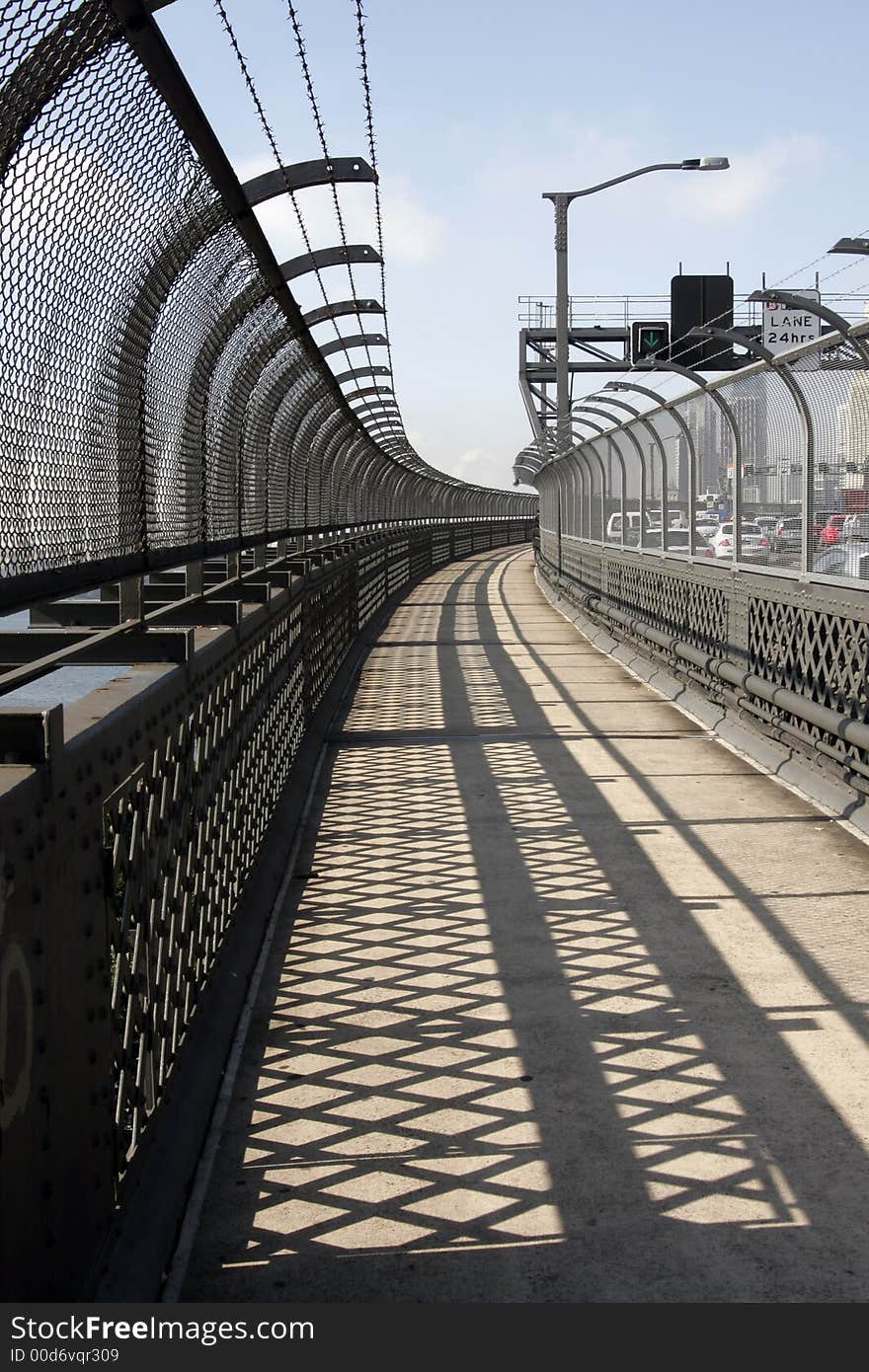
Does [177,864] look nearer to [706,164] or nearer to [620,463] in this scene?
[620,463]

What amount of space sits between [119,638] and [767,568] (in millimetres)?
7145

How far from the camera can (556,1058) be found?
502cm

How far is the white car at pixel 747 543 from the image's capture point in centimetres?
1127

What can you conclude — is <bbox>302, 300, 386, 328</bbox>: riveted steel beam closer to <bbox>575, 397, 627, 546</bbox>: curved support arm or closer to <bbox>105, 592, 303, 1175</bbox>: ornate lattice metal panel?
<bbox>105, 592, 303, 1175</bbox>: ornate lattice metal panel

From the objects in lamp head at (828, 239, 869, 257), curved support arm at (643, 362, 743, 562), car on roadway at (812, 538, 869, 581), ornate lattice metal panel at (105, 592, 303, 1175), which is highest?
lamp head at (828, 239, 869, 257)

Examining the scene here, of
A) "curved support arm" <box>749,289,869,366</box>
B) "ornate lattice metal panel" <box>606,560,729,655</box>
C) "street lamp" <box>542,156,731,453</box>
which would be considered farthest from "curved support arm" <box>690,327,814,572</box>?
"street lamp" <box>542,156,731,453</box>

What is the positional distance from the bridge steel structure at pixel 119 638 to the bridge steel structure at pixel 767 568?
3200 mm

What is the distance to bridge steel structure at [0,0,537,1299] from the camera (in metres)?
2.85

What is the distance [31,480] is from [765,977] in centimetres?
355

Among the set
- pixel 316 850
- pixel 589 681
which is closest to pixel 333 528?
pixel 589 681

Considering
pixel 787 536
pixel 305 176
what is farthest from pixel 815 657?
pixel 305 176

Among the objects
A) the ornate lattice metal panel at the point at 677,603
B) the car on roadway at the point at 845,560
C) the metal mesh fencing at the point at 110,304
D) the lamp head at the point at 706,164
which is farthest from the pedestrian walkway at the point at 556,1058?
the lamp head at the point at 706,164

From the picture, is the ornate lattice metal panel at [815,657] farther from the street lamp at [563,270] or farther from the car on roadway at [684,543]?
the street lamp at [563,270]

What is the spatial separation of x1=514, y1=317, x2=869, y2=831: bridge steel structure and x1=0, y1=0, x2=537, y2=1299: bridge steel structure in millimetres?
3200
